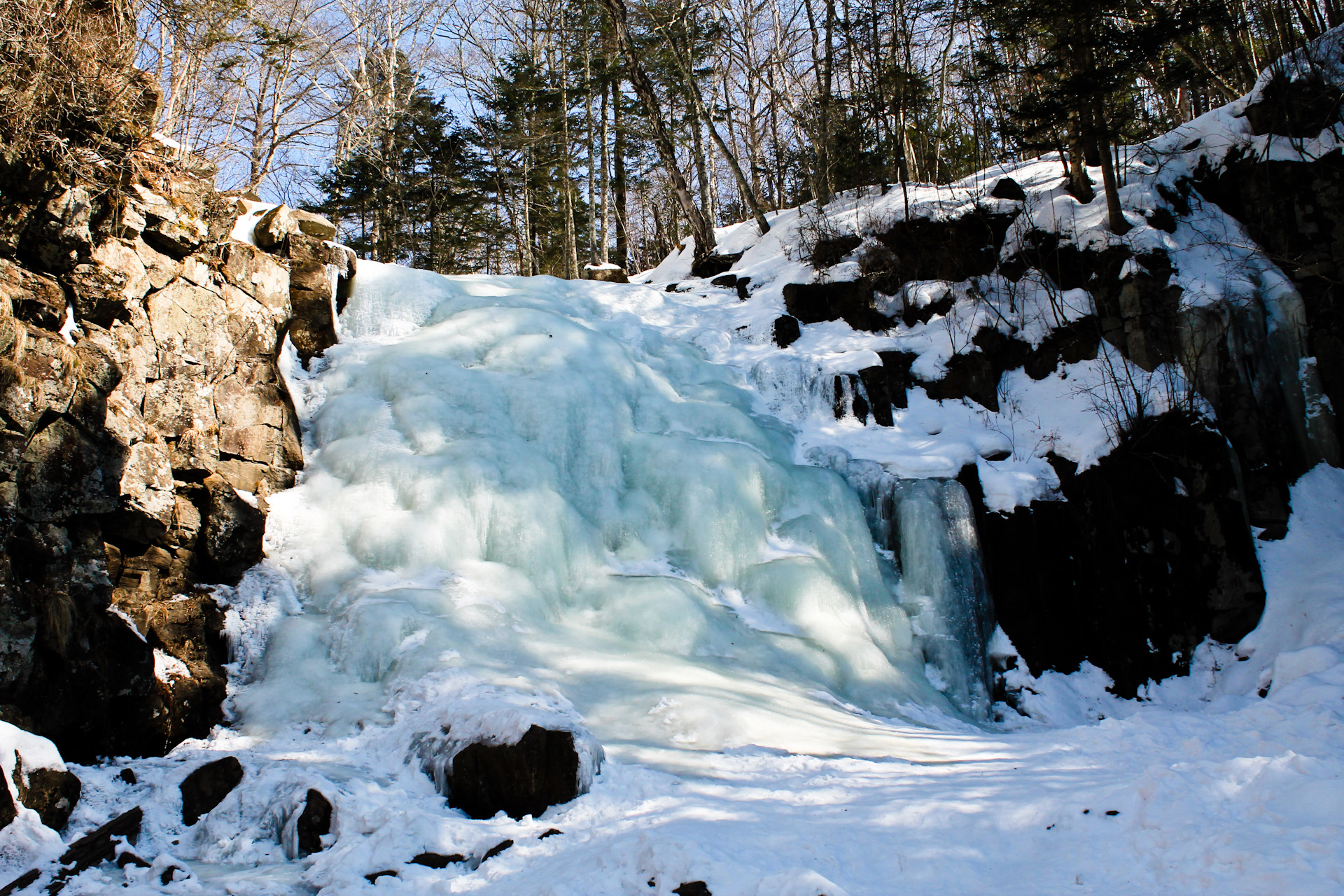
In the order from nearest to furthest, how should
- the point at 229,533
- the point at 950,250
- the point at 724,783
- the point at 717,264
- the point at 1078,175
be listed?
the point at 724,783 → the point at 229,533 → the point at 1078,175 → the point at 950,250 → the point at 717,264

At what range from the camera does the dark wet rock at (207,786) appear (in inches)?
148

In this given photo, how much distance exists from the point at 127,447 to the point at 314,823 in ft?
10.3

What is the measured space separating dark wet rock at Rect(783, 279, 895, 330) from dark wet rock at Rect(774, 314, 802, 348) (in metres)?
0.40

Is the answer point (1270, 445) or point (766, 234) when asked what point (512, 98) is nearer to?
point (766, 234)

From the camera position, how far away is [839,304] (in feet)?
36.2

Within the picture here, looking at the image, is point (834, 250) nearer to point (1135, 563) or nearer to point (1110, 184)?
point (1110, 184)

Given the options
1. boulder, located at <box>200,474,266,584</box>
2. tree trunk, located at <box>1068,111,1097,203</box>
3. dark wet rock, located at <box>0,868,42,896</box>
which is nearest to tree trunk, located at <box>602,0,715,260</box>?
tree trunk, located at <box>1068,111,1097,203</box>

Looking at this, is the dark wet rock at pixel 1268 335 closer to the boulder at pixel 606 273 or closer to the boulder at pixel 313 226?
the boulder at pixel 606 273

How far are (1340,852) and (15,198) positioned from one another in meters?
8.04

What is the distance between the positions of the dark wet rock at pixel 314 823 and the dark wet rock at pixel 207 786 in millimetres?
533

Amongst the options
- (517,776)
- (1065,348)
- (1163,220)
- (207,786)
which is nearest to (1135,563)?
(1065,348)

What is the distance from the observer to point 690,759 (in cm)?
446

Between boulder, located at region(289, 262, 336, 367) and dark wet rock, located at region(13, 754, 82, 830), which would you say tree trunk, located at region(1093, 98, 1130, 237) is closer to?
boulder, located at region(289, 262, 336, 367)

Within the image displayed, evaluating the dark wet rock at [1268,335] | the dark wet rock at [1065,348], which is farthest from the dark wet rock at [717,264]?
the dark wet rock at [1268,335]
